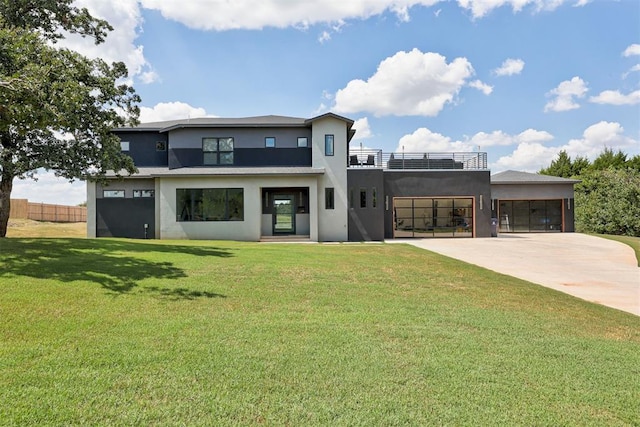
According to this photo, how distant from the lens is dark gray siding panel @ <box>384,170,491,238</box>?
74.0 feet

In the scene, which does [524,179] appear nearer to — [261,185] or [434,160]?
[434,160]

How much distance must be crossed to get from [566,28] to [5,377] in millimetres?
18840

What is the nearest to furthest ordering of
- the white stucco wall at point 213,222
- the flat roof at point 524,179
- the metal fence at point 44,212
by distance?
the white stucco wall at point 213,222 → the flat roof at point 524,179 → the metal fence at point 44,212

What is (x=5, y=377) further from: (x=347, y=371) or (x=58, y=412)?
(x=347, y=371)

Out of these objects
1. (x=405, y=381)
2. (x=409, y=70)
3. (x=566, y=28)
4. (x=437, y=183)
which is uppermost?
(x=409, y=70)

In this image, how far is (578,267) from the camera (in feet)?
39.5

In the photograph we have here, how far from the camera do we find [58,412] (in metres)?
2.86

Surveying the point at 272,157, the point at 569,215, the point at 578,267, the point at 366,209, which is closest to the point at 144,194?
the point at 272,157

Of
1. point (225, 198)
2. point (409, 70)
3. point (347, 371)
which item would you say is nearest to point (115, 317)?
point (347, 371)

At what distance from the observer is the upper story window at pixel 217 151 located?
20266 millimetres

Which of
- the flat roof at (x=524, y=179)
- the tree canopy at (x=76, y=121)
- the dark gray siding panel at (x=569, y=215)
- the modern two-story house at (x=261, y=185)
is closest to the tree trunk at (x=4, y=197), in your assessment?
the tree canopy at (x=76, y=121)

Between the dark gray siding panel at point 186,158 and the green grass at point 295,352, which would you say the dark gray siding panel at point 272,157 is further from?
the green grass at point 295,352

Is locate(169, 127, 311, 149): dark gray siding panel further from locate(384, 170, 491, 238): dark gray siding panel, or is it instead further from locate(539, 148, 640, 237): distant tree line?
locate(539, 148, 640, 237): distant tree line

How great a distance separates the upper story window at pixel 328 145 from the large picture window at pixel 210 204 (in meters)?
5.11
